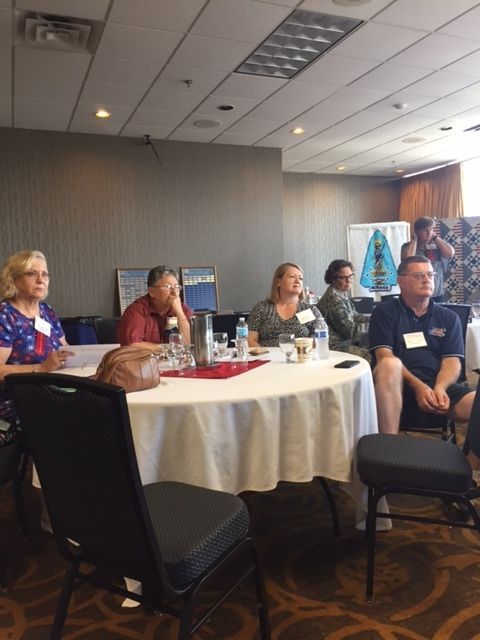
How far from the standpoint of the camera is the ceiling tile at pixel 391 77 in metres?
4.28

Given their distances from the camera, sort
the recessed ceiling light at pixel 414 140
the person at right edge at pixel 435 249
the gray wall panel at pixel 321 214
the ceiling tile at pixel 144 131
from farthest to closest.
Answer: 1. the gray wall panel at pixel 321 214
2. the recessed ceiling light at pixel 414 140
3. the ceiling tile at pixel 144 131
4. the person at right edge at pixel 435 249

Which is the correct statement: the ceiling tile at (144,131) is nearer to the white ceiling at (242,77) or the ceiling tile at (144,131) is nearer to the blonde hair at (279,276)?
the white ceiling at (242,77)

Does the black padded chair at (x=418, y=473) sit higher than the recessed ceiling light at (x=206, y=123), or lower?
lower

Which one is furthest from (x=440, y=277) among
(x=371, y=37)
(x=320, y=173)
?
(x=320, y=173)

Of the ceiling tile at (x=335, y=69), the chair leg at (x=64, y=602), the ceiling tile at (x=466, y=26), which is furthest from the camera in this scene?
the ceiling tile at (x=335, y=69)

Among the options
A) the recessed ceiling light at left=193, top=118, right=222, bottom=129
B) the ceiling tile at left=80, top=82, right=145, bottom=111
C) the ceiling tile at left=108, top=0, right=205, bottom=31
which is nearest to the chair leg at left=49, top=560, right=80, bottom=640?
the ceiling tile at left=108, top=0, right=205, bottom=31

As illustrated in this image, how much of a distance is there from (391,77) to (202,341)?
341 centimetres

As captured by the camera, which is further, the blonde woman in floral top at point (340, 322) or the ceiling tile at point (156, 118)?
the ceiling tile at point (156, 118)

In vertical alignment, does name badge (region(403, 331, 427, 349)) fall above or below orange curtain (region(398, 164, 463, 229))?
below

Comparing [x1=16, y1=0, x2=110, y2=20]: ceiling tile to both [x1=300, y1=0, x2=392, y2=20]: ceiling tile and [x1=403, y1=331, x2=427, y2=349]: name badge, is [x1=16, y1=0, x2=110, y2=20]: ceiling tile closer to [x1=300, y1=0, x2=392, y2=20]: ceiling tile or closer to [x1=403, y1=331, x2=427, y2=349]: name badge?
[x1=300, y1=0, x2=392, y2=20]: ceiling tile

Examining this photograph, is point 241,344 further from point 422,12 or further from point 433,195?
point 433,195

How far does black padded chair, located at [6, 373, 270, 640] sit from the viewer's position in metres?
1.13

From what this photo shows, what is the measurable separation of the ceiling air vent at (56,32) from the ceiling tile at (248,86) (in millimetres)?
1261

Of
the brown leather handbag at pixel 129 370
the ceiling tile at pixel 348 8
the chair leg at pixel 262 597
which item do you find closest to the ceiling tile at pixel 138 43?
the ceiling tile at pixel 348 8
